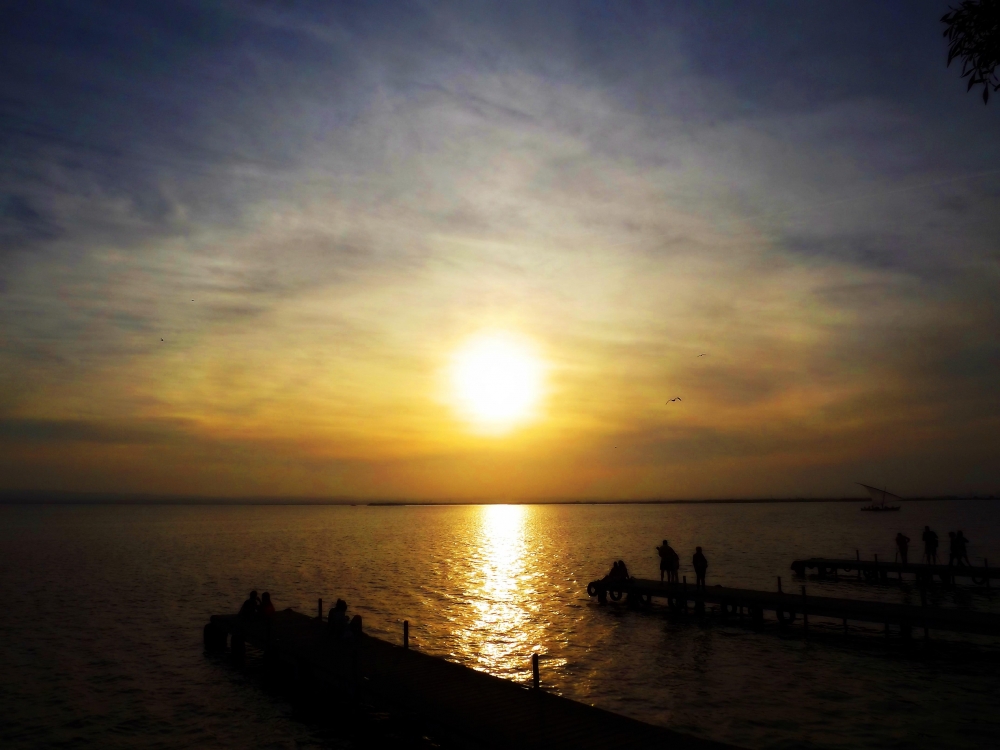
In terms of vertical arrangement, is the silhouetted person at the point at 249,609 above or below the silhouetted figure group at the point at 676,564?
below

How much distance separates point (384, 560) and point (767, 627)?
49834mm

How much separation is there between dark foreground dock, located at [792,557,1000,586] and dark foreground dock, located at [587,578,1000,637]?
10499 mm

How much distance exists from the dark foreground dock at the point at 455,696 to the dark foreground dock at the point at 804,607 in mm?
16927

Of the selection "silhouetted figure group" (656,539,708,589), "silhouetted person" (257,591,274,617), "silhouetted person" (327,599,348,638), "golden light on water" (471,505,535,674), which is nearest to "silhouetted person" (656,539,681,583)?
"silhouetted figure group" (656,539,708,589)

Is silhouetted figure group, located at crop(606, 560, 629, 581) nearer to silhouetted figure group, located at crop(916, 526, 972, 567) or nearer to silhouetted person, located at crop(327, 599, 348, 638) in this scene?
silhouetted person, located at crop(327, 599, 348, 638)

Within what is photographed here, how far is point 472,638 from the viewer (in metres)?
30.0

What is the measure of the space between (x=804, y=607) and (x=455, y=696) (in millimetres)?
19048

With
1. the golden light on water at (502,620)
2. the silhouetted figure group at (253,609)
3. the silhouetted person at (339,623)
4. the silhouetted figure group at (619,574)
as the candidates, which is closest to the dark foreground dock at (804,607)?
the silhouetted figure group at (619,574)

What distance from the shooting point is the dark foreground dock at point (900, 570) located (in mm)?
40375

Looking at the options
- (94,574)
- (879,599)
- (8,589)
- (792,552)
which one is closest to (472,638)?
(879,599)

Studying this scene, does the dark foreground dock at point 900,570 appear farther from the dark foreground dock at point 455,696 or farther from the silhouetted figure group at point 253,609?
the silhouetted figure group at point 253,609

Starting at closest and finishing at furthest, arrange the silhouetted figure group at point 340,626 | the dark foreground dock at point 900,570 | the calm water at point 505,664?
the calm water at point 505,664 → the silhouetted figure group at point 340,626 → the dark foreground dock at point 900,570

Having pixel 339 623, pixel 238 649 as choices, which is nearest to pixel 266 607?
pixel 238 649

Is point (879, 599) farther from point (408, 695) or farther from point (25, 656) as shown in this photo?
point (25, 656)
